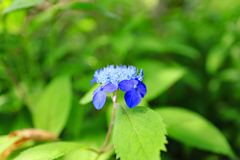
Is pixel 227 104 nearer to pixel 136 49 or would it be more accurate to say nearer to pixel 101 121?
pixel 136 49

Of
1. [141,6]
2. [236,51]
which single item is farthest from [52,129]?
[141,6]

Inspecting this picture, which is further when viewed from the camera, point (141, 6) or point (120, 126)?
point (141, 6)

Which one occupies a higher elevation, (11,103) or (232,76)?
(11,103)

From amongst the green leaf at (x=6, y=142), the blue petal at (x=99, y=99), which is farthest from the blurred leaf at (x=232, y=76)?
the green leaf at (x=6, y=142)

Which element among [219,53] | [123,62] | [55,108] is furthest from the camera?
[123,62]

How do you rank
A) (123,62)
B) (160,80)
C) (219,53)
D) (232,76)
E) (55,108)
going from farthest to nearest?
(123,62) → (219,53) → (232,76) → (160,80) → (55,108)

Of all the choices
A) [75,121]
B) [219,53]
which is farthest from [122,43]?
[219,53]

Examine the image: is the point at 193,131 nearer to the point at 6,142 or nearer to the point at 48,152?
the point at 48,152
